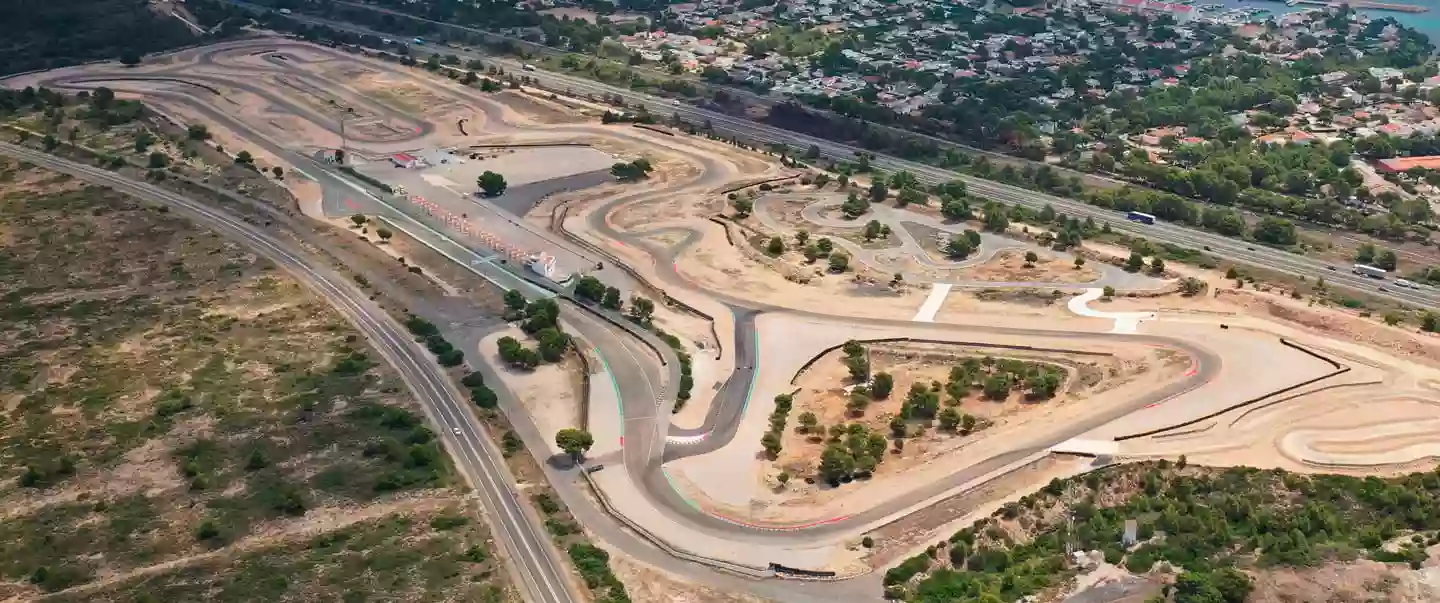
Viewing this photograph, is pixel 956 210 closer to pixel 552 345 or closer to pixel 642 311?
pixel 642 311

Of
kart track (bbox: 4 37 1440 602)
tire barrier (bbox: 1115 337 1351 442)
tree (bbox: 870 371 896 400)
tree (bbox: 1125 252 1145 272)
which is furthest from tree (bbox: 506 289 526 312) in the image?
tree (bbox: 1125 252 1145 272)

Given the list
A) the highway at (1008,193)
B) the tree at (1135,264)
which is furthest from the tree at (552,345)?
the highway at (1008,193)

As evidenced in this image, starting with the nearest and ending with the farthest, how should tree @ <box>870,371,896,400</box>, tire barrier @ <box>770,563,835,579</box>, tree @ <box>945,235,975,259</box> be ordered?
tire barrier @ <box>770,563,835,579</box>
tree @ <box>870,371,896,400</box>
tree @ <box>945,235,975,259</box>

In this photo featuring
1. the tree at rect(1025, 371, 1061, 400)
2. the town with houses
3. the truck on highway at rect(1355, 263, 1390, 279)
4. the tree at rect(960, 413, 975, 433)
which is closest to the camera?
the tree at rect(960, 413, 975, 433)

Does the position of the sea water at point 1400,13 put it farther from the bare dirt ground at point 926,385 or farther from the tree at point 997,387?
the tree at point 997,387

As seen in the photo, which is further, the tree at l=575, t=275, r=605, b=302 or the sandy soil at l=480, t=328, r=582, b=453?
the tree at l=575, t=275, r=605, b=302

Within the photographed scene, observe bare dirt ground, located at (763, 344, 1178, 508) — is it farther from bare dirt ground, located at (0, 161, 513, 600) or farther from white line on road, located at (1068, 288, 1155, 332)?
bare dirt ground, located at (0, 161, 513, 600)

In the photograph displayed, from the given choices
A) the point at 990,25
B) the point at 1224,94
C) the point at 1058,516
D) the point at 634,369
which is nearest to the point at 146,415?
the point at 634,369

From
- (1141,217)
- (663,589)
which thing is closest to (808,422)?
(663,589)
